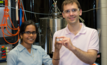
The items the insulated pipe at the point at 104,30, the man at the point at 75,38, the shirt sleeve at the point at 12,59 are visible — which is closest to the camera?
the man at the point at 75,38

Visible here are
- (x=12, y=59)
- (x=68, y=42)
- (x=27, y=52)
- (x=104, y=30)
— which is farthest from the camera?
(x=104, y=30)

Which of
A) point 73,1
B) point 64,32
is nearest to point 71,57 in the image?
point 64,32

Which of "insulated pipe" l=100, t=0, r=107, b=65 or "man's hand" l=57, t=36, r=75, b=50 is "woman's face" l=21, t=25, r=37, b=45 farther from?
"insulated pipe" l=100, t=0, r=107, b=65

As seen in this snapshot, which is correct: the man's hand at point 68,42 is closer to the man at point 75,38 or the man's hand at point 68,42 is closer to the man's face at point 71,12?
the man at point 75,38

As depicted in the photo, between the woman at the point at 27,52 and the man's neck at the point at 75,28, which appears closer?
the man's neck at the point at 75,28

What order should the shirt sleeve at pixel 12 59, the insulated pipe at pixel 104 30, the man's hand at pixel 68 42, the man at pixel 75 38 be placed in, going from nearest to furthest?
1. the man's hand at pixel 68 42
2. the man at pixel 75 38
3. the shirt sleeve at pixel 12 59
4. the insulated pipe at pixel 104 30

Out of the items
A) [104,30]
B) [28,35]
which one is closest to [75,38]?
[28,35]

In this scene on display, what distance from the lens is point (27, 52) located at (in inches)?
47.8

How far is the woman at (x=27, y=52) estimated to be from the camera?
112 cm

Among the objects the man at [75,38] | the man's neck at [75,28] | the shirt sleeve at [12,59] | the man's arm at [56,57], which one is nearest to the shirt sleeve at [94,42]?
the man at [75,38]

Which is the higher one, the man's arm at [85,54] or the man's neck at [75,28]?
the man's neck at [75,28]

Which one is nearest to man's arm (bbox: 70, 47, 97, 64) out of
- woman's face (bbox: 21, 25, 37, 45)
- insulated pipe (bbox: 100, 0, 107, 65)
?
woman's face (bbox: 21, 25, 37, 45)

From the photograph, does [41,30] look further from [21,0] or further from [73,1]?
[73,1]

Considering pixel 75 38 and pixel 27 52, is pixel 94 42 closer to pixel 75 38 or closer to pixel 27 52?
pixel 75 38
